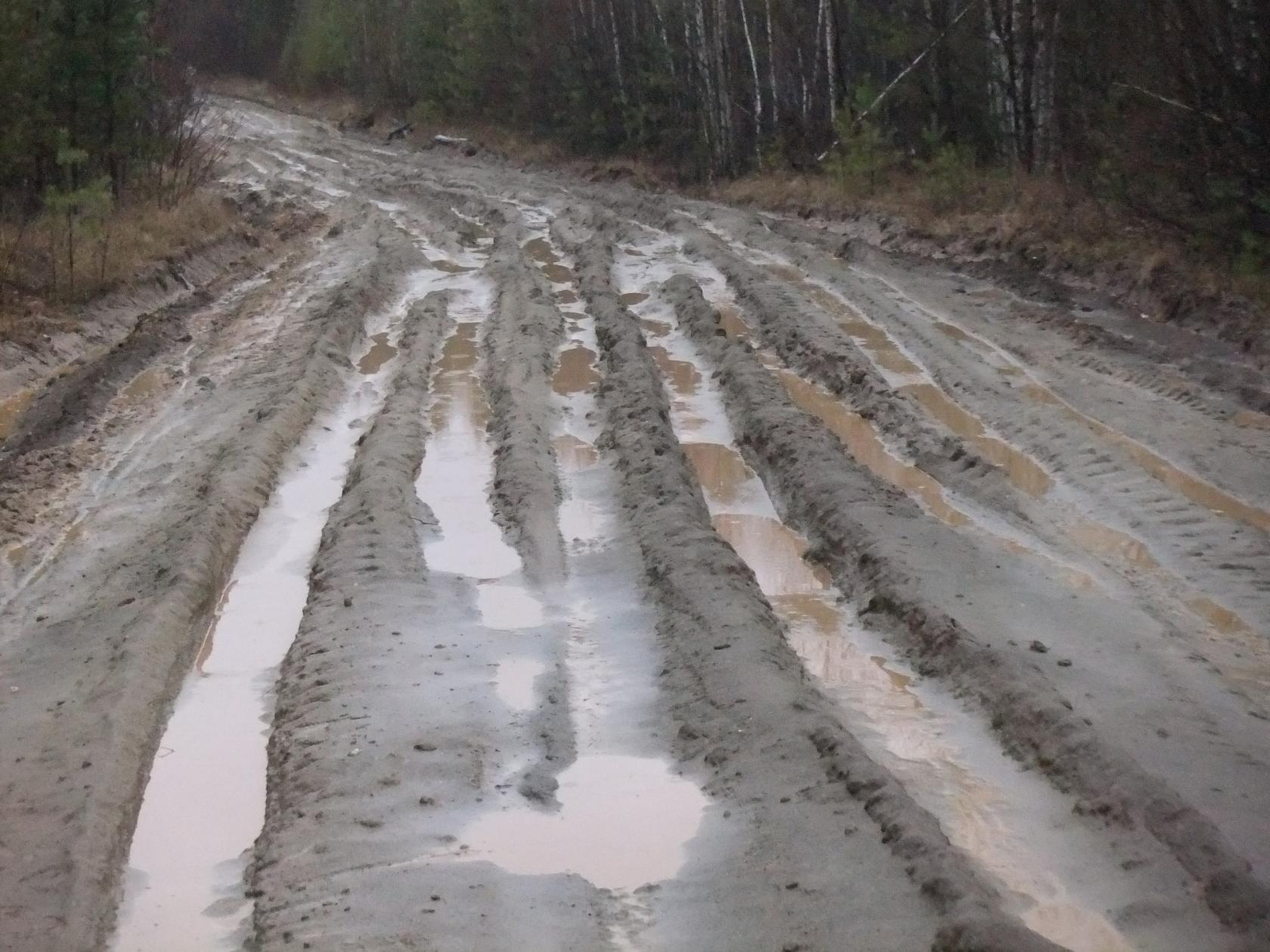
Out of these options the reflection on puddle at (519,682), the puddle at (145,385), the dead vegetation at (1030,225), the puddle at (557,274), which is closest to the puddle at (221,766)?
the reflection on puddle at (519,682)

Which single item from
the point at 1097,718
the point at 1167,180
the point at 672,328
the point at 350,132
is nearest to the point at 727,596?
the point at 1097,718

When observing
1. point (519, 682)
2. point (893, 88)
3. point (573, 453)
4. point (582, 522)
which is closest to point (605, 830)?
point (519, 682)

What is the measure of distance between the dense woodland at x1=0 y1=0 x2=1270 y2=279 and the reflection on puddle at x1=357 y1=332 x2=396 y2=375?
4.14 m

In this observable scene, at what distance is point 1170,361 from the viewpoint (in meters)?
11.3

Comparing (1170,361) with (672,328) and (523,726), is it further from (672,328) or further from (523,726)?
(523,726)

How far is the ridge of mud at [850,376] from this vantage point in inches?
343

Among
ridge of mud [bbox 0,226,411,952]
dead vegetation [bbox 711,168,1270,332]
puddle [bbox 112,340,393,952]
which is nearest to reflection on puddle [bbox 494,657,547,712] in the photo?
puddle [bbox 112,340,393,952]

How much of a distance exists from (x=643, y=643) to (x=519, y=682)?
0.66 m

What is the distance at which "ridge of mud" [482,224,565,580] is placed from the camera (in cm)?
801

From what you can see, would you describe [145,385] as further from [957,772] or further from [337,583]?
[957,772]

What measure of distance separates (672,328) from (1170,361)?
15.4ft

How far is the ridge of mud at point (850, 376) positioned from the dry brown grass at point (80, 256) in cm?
689

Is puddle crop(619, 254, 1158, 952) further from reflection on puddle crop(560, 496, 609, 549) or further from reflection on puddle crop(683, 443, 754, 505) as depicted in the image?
reflection on puddle crop(683, 443, 754, 505)

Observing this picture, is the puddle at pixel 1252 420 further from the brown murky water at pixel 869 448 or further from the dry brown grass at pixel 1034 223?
the dry brown grass at pixel 1034 223
